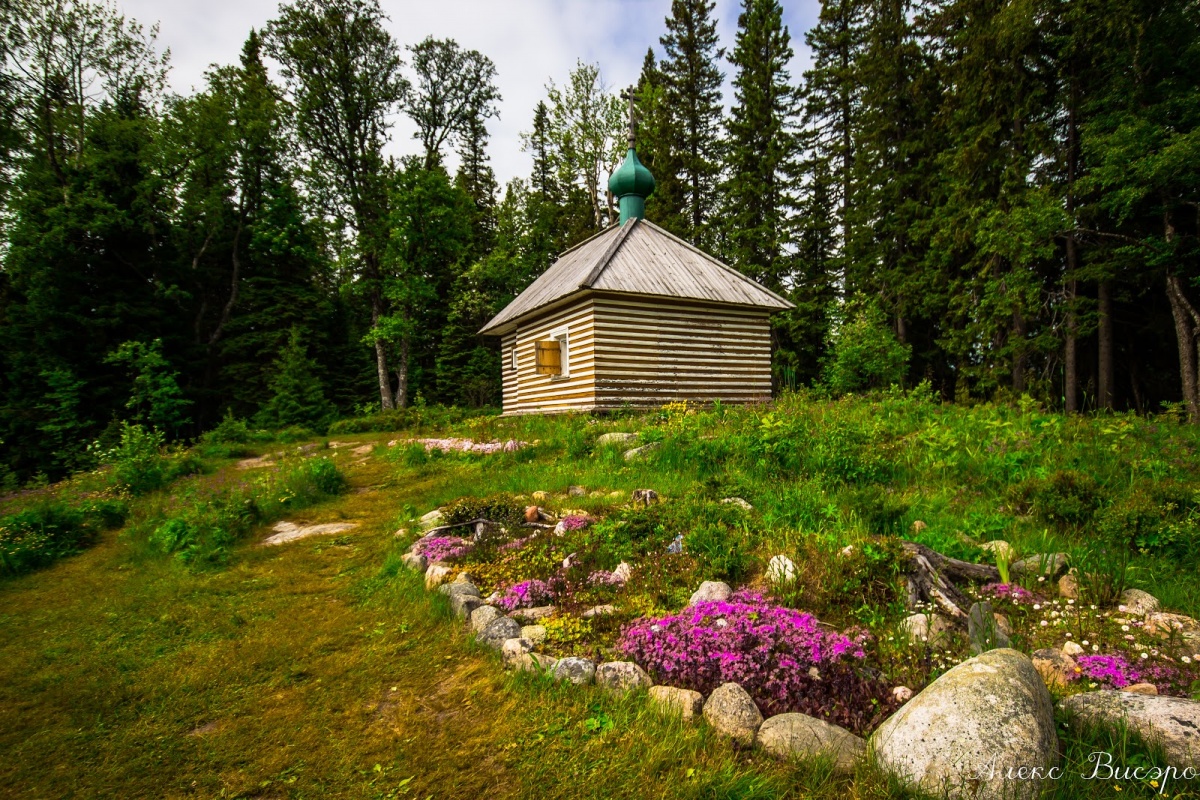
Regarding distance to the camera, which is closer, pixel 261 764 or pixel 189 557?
pixel 261 764

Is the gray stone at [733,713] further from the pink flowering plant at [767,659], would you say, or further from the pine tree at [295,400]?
the pine tree at [295,400]

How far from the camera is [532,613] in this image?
3.37 metres

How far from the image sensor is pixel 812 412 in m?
8.82

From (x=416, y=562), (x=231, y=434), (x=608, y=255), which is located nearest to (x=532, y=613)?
(x=416, y=562)

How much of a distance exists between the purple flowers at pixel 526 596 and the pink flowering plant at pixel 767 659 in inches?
32.9

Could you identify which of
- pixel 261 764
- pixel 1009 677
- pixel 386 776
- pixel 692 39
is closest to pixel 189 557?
pixel 261 764

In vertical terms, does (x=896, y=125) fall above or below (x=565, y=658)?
above

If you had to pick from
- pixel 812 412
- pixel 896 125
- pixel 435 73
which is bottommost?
pixel 812 412

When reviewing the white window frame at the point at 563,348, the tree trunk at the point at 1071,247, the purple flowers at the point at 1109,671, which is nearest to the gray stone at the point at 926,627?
the purple flowers at the point at 1109,671

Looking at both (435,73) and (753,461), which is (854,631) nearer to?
(753,461)

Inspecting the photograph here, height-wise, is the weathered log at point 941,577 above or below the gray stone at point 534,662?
above

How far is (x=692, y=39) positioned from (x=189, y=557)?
32787 millimetres

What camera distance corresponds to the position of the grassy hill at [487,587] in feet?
7.02

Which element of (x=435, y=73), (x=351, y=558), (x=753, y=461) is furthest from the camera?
(x=435, y=73)
